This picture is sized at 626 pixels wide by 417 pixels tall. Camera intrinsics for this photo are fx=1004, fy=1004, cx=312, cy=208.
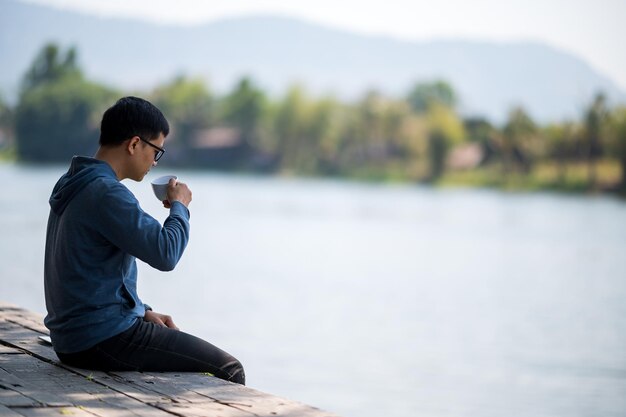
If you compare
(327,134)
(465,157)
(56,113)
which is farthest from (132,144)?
(327,134)

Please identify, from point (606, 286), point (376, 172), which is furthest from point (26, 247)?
point (376, 172)

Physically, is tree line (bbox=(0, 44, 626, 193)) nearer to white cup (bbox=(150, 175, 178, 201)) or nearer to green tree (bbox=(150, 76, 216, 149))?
green tree (bbox=(150, 76, 216, 149))

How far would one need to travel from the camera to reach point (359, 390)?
7.13 m

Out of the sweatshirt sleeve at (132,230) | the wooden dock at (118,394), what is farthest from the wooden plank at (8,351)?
the sweatshirt sleeve at (132,230)

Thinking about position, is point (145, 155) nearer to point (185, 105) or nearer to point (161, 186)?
point (161, 186)

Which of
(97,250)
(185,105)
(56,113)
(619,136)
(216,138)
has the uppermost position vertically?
(185,105)

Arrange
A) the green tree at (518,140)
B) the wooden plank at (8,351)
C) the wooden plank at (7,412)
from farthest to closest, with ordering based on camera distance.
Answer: the green tree at (518,140)
the wooden plank at (8,351)
the wooden plank at (7,412)

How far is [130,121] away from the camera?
2.80 m

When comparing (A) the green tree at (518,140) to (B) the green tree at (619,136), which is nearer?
(B) the green tree at (619,136)

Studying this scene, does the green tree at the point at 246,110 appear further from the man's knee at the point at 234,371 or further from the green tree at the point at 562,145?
the man's knee at the point at 234,371

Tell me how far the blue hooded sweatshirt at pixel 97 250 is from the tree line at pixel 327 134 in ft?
132

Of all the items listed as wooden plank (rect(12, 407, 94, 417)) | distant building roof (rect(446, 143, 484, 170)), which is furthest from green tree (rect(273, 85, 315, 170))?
wooden plank (rect(12, 407, 94, 417))

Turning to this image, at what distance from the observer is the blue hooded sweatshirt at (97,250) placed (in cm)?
271

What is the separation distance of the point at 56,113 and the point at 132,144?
47891 millimetres
